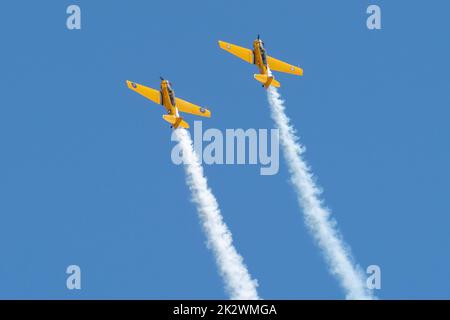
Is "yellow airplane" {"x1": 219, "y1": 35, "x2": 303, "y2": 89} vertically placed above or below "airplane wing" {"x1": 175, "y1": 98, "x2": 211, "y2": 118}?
above

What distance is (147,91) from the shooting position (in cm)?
9956

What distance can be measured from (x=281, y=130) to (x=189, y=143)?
803 cm

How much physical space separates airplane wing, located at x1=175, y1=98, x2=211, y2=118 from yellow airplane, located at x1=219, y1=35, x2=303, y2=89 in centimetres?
457

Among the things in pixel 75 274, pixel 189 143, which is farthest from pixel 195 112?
pixel 75 274

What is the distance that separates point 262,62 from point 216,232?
50.9 ft

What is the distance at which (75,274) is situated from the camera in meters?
93.9

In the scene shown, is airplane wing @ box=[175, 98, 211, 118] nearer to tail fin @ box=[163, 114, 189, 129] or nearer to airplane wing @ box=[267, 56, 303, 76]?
tail fin @ box=[163, 114, 189, 129]

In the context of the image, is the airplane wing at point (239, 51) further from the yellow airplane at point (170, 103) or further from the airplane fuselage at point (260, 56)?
the yellow airplane at point (170, 103)

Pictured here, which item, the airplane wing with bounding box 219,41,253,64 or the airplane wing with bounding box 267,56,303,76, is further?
the airplane wing with bounding box 267,56,303,76

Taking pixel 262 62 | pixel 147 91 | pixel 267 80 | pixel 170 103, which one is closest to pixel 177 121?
pixel 170 103

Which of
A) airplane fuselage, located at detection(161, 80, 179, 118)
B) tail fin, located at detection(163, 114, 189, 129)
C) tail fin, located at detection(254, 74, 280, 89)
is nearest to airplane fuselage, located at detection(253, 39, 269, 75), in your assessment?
tail fin, located at detection(254, 74, 280, 89)

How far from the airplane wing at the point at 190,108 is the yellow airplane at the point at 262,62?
4568 millimetres

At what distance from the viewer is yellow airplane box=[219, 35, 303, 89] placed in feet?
330
